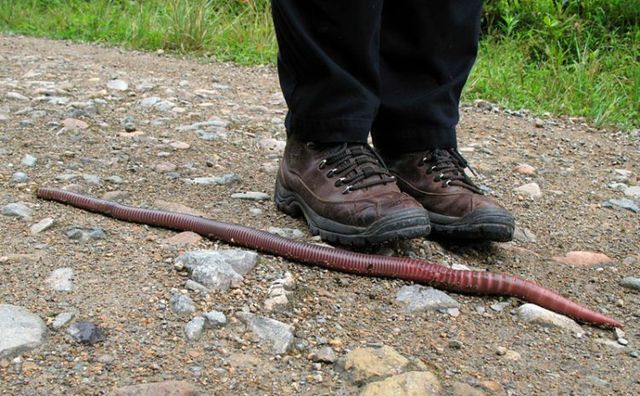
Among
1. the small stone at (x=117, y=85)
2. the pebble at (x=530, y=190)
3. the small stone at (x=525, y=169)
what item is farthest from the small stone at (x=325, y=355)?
the small stone at (x=117, y=85)

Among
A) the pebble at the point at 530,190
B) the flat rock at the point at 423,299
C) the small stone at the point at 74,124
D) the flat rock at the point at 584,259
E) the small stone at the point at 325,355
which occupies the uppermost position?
the small stone at the point at 325,355

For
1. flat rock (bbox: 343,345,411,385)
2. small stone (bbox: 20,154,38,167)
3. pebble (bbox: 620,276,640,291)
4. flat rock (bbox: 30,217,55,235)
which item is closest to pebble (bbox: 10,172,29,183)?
small stone (bbox: 20,154,38,167)

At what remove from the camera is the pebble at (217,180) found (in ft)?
10.1

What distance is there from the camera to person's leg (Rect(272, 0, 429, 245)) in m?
2.27

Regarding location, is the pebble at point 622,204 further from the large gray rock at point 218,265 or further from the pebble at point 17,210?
the pebble at point 17,210

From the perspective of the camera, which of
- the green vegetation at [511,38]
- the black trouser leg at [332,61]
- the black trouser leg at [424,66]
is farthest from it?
the green vegetation at [511,38]

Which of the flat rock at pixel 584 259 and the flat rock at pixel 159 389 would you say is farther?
the flat rock at pixel 584 259

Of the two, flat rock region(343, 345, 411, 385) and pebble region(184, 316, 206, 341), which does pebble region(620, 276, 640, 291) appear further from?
pebble region(184, 316, 206, 341)

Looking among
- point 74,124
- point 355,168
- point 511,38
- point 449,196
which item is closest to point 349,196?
point 355,168

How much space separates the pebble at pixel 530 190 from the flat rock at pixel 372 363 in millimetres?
1674

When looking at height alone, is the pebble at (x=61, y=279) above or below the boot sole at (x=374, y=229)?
below

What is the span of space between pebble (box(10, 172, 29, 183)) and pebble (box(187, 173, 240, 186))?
1.95ft

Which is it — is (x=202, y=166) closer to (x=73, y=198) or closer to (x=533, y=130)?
(x=73, y=198)

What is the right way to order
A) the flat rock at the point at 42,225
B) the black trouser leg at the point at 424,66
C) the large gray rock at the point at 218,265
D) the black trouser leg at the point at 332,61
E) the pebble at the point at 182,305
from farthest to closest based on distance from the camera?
the black trouser leg at the point at 424,66 → the flat rock at the point at 42,225 → the black trouser leg at the point at 332,61 → the large gray rock at the point at 218,265 → the pebble at the point at 182,305
